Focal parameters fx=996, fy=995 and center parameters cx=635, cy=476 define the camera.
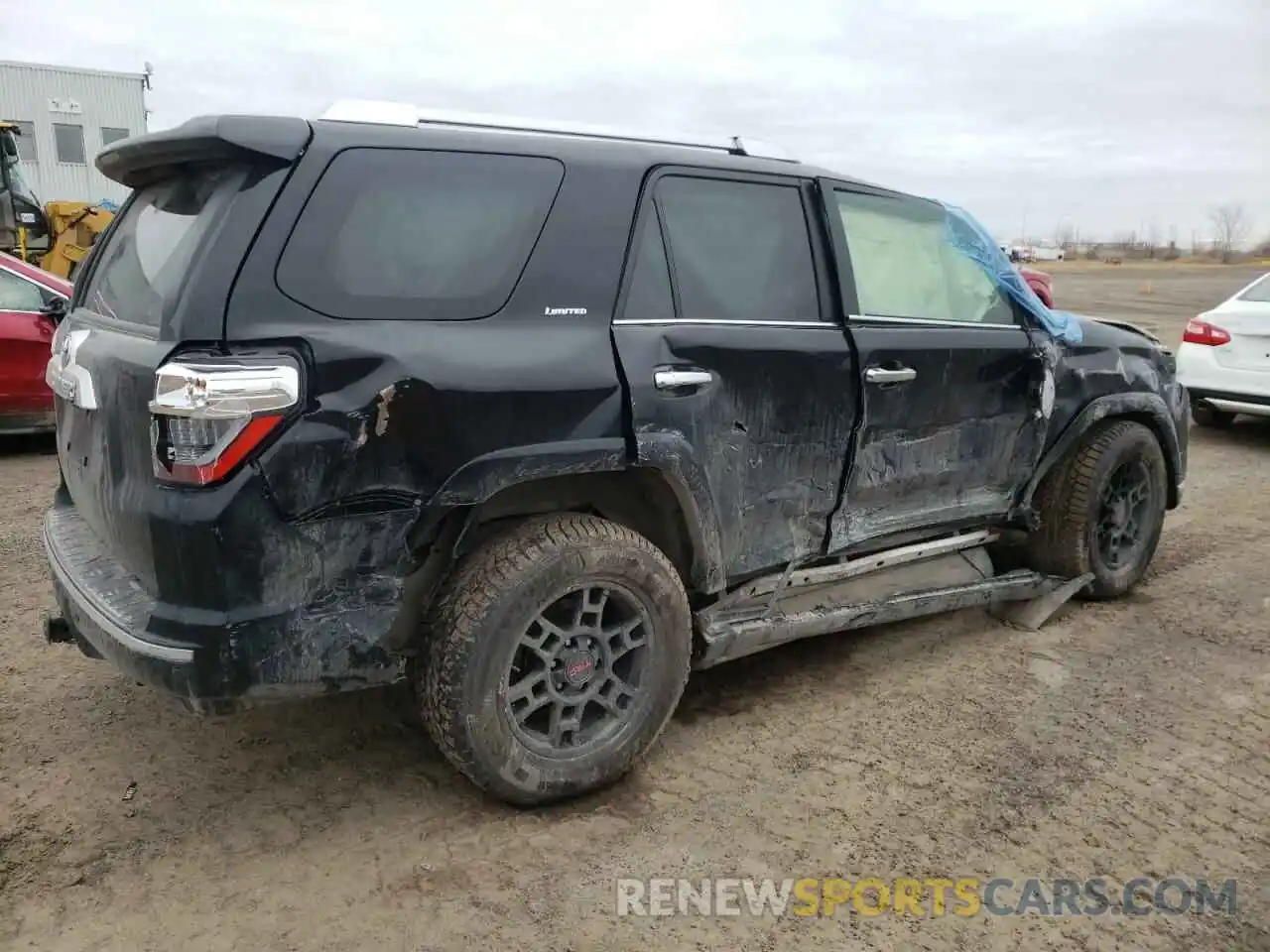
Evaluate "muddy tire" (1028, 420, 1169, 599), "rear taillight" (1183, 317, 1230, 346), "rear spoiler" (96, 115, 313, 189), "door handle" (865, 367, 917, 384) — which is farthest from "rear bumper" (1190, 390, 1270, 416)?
"rear spoiler" (96, 115, 313, 189)

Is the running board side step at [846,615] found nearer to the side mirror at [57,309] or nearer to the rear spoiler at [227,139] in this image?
the rear spoiler at [227,139]

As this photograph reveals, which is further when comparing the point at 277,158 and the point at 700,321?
the point at 700,321

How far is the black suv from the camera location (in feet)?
7.89

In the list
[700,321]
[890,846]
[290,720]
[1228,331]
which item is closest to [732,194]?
[700,321]

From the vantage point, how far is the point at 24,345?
23.8 ft

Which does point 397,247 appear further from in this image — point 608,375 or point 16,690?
point 16,690

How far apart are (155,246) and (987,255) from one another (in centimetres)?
308

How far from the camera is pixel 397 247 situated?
262 centimetres

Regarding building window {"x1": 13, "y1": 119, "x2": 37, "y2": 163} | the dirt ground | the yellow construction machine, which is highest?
building window {"x1": 13, "y1": 119, "x2": 37, "y2": 163}

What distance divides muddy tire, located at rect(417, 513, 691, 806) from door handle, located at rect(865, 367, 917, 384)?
1044 mm

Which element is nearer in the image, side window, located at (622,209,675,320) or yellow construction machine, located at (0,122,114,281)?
side window, located at (622,209,675,320)

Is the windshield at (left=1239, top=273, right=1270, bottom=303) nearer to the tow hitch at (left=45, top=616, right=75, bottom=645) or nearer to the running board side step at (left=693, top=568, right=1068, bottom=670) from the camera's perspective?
the running board side step at (left=693, top=568, right=1068, bottom=670)

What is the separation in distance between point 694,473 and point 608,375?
1.40 feet

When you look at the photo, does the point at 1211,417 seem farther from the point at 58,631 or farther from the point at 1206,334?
the point at 58,631
